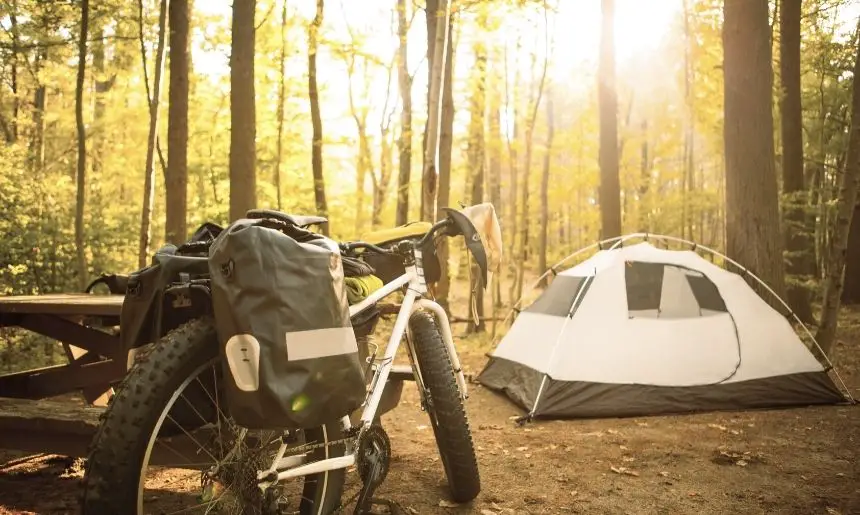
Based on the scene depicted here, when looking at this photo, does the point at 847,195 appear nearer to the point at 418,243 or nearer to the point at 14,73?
the point at 418,243

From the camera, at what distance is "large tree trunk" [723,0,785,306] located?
6.46 metres

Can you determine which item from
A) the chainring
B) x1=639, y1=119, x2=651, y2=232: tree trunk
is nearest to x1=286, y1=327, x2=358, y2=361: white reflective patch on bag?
the chainring

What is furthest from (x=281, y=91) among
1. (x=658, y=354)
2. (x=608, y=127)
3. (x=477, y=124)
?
(x=658, y=354)

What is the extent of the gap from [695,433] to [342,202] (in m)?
14.2

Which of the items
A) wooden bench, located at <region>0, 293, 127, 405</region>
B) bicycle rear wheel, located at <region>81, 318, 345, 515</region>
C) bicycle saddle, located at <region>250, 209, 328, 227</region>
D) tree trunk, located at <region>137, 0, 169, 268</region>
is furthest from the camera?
tree trunk, located at <region>137, 0, 169, 268</region>

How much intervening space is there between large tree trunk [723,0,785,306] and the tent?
0.90 m

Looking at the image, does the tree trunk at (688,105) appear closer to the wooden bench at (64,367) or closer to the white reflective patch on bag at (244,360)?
the wooden bench at (64,367)

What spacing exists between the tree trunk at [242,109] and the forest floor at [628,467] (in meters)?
3.66

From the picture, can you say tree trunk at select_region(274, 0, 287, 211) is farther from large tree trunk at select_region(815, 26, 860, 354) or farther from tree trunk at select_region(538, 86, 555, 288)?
large tree trunk at select_region(815, 26, 860, 354)

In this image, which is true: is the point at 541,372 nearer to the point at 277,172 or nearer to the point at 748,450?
the point at 748,450

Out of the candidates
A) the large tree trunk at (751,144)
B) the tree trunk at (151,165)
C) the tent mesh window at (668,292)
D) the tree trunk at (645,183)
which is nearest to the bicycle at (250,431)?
the tent mesh window at (668,292)

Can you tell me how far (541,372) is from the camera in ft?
17.6

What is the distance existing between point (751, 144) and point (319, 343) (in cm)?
613

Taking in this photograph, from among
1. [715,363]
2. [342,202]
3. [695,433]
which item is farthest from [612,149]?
[342,202]
